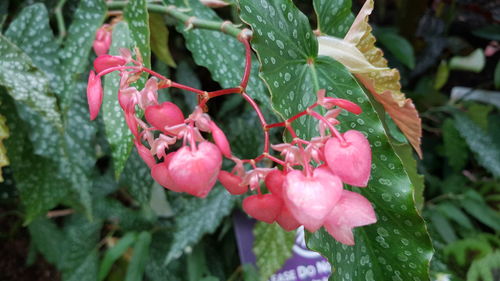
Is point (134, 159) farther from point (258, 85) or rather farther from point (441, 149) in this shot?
point (441, 149)

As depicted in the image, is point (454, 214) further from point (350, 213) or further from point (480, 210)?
point (350, 213)

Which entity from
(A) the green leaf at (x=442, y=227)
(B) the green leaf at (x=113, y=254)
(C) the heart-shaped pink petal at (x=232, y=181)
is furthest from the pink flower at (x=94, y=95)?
(A) the green leaf at (x=442, y=227)

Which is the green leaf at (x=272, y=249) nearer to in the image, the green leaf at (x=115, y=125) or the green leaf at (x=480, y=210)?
the green leaf at (x=115, y=125)

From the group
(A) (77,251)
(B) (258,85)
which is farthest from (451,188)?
(A) (77,251)

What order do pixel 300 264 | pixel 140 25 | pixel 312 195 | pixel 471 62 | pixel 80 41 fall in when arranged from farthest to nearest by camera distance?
pixel 471 62, pixel 300 264, pixel 80 41, pixel 140 25, pixel 312 195

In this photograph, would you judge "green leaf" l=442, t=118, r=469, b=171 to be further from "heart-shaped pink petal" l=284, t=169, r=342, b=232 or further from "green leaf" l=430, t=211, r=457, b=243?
"heart-shaped pink petal" l=284, t=169, r=342, b=232

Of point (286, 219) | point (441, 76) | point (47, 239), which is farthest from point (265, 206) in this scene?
point (441, 76)

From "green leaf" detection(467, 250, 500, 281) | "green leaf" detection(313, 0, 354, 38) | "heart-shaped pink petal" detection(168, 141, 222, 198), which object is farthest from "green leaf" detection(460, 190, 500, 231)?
"heart-shaped pink petal" detection(168, 141, 222, 198)
